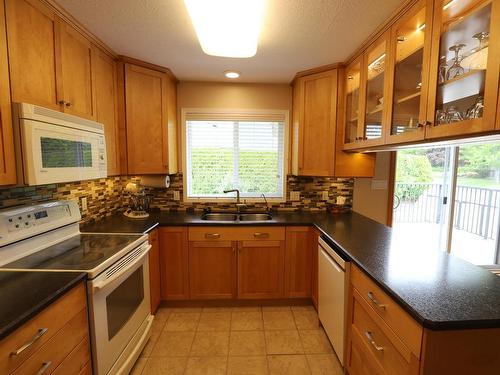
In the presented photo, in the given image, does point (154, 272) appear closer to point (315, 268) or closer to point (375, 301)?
point (315, 268)

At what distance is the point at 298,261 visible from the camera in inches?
93.6

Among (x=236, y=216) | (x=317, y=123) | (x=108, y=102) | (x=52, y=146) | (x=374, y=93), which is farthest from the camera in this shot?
(x=236, y=216)

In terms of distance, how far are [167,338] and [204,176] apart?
1.61 meters

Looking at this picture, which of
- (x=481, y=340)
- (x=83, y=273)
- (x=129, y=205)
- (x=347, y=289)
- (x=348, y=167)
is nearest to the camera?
(x=481, y=340)

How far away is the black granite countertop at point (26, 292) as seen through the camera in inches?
33.6

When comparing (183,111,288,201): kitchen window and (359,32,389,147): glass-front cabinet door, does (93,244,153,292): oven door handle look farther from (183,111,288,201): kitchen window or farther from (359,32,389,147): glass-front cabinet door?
(359,32,389,147): glass-front cabinet door

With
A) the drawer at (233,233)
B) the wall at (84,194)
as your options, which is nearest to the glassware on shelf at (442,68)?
the drawer at (233,233)

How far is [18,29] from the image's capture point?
1.23 m

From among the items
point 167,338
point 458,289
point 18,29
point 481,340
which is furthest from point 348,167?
point 18,29

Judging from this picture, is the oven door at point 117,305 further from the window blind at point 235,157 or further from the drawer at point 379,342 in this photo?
the drawer at point 379,342

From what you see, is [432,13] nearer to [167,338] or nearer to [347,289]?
[347,289]

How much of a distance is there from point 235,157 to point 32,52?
1.87 meters

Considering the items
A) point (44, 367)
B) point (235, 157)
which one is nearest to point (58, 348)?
point (44, 367)

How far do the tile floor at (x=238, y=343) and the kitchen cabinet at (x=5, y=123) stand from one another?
1.46m
